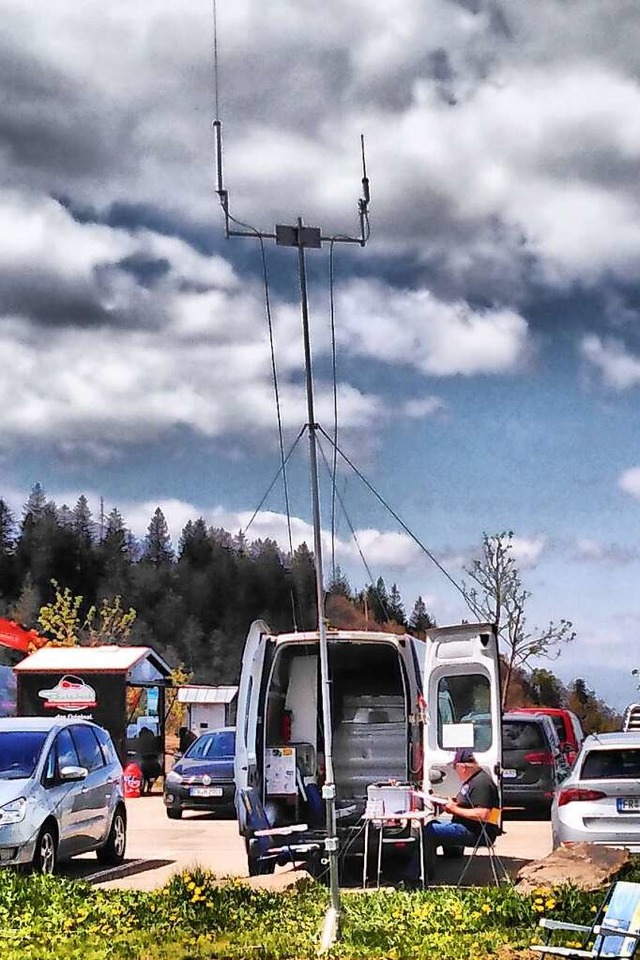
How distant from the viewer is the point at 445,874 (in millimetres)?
15156

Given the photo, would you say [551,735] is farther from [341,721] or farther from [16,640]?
[16,640]

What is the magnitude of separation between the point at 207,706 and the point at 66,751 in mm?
25620

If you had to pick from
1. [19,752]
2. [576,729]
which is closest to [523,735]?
[576,729]

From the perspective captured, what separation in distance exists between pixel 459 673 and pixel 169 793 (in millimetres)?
10674

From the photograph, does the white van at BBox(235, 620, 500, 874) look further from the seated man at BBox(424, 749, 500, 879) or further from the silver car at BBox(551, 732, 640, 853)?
the silver car at BBox(551, 732, 640, 853)

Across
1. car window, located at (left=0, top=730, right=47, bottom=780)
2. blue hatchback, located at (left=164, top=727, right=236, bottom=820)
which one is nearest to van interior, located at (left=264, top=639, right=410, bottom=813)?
car window, located at (left=0, top=730, right=47, bottom=780)

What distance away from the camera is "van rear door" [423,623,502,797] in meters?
14.0

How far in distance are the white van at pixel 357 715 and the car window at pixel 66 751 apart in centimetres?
→ 223

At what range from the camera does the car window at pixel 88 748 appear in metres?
15.9

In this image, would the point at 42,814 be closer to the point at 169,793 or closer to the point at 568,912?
the point at 568,912

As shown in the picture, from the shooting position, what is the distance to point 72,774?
49.0 feet

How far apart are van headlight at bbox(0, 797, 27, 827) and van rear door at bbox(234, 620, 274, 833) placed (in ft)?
6.49

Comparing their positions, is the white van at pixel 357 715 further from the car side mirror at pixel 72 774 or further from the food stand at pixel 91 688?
the food stand at pixel 91 688

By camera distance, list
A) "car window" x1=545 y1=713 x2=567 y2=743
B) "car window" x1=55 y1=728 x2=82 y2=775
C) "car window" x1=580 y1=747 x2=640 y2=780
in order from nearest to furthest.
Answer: "car window" x1=580 y1=747 x2=640 y2=780
"car window" x1=55 y1=728 x2=82 y2=775
"car window" x1=545 y1=713 x2=567 y2=743
